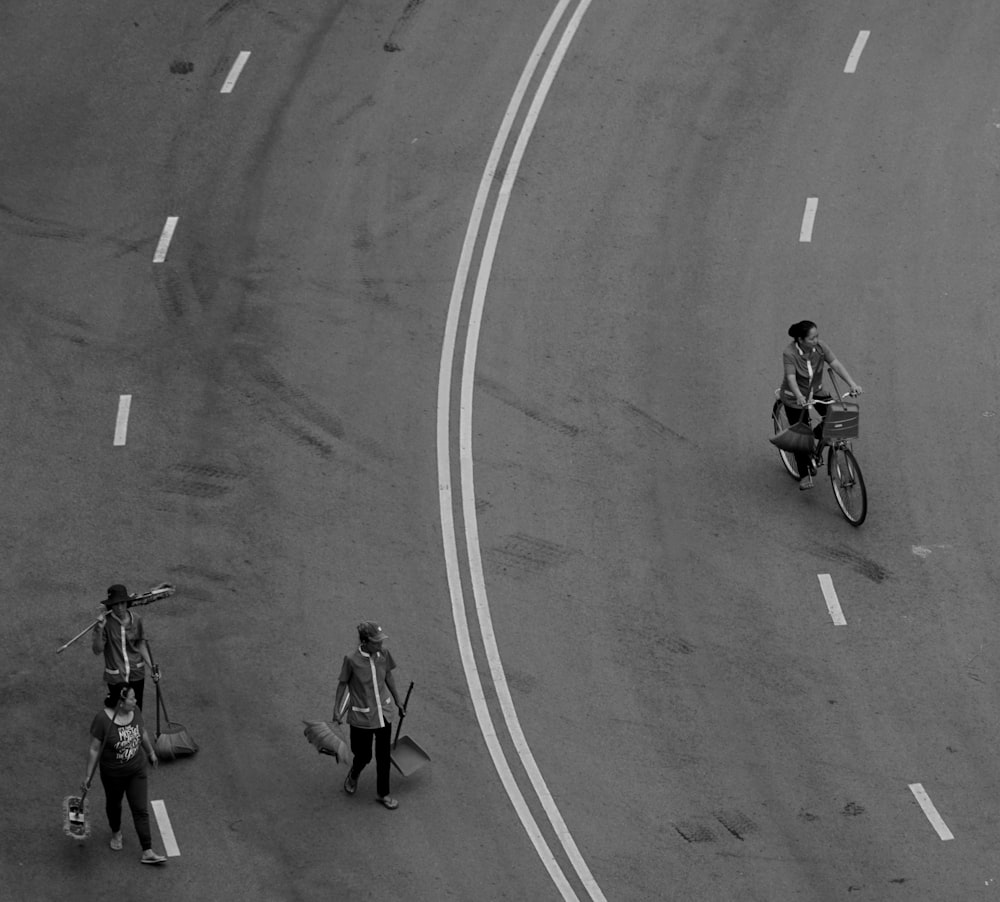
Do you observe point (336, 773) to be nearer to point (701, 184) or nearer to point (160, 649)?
point (160, 649)

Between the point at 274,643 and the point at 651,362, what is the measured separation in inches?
257

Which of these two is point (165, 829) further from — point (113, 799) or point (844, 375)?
point (844, 375)

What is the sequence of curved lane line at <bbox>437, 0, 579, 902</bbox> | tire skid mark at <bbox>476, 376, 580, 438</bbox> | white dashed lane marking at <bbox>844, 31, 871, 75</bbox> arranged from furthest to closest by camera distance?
white dashed lane marking at <bbox>844, 31, 871, 75</bbox>
tire skid mark at <bbox>476, 376, 580, 438</bbox>
curved lane line at <bbox>437, 0, 579, 902</bbox>

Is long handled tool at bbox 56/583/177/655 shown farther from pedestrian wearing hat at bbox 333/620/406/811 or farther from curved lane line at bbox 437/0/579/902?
curved lane line at bbox 437/0/579/902

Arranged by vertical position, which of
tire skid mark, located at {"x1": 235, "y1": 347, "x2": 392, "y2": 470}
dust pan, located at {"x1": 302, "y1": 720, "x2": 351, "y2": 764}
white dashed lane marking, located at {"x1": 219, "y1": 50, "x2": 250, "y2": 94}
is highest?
white dashed lane marking, located at {"x1": 219, "y1": 50, "x2": 250, "y2": 94}

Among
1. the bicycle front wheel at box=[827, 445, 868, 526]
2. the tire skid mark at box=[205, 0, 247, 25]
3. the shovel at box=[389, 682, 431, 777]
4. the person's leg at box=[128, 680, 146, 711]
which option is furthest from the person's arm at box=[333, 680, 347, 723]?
the tire skid mark at box=[205, 0, 247, 25]

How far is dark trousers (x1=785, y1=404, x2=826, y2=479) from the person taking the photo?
75.8ft

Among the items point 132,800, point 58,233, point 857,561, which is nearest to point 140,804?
point 132,800

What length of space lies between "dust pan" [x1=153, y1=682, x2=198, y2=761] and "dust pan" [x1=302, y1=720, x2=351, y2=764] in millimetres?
1143

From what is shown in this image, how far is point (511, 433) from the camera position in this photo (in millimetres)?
24094

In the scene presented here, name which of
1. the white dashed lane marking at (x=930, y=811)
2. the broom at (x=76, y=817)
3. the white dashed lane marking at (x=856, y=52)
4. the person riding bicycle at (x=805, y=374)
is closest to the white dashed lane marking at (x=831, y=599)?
the person riding bicycle at (x=805, y=374)

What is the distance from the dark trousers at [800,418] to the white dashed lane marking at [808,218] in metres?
4.30

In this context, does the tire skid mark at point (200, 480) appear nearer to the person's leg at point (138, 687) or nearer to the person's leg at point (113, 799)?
the person's leg at point (138, 687)

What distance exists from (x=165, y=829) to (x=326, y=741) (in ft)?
5.21
